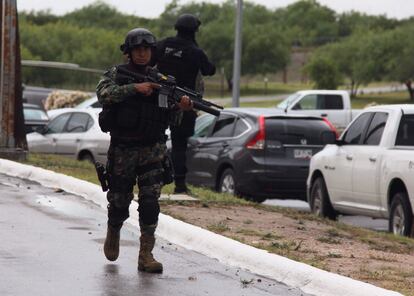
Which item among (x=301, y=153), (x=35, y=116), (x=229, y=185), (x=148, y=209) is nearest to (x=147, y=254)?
(x=148, y=209)

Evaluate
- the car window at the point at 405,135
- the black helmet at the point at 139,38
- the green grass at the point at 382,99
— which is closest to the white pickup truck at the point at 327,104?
the car window at the point at 405,135

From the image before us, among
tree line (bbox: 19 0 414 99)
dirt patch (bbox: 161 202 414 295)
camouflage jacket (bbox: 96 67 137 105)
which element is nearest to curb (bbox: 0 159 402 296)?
dirt patch (bbox: 161 202 414 295)

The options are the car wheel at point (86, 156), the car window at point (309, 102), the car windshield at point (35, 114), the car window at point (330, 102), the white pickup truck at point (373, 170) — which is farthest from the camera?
the car window at point (330, 102)

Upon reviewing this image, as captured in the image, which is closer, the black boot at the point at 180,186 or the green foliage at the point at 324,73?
the black boot at the point at 180,186

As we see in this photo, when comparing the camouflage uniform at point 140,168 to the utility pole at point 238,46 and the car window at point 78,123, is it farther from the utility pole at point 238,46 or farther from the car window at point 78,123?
the utility pole at point 238,46

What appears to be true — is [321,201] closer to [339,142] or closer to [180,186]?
[339,142]

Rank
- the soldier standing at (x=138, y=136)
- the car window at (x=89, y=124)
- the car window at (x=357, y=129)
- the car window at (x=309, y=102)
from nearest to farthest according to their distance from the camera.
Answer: the soldier standing at (x=138, y=136), the car window at (x=357, y=129), the car window at (x=89, y=124), the car window at (x=309, y=102)

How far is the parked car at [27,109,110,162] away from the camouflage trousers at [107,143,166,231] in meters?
13.6

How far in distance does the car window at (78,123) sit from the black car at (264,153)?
5467 mm

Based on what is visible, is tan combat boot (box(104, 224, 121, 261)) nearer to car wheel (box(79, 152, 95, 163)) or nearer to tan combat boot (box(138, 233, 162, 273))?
tan combat boot (box(138, 233, 162, 273))

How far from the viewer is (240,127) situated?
18.4 m

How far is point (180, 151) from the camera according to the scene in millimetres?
14242

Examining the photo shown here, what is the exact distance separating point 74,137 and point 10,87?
418 cm

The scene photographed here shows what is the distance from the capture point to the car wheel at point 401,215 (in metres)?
13.6
